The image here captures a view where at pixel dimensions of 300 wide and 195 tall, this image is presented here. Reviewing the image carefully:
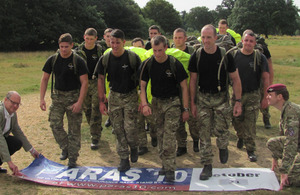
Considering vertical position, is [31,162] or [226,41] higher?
[226,41]

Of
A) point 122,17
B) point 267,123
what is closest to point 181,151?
point 267,123

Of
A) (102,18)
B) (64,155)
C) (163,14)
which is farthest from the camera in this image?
(163,14)

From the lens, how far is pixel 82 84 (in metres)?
5.86

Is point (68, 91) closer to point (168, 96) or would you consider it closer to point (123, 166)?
point (123, 166)

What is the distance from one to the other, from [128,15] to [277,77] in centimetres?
5938

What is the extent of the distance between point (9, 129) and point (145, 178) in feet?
8.37

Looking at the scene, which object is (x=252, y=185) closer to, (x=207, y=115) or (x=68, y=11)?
(x=207, y=115)

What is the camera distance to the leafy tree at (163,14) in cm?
10831

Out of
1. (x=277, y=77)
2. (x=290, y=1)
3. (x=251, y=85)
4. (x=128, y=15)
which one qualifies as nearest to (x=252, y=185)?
(x=251, y=85)

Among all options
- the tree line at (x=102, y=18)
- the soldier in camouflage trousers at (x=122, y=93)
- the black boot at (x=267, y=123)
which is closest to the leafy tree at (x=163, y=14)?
the tree line at (x=102, y=18)

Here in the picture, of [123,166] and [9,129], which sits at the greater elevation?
[9,129]

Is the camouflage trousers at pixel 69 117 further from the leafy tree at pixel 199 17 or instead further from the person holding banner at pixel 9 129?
the leafy tree at pixel 199 17

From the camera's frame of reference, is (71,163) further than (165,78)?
Yes

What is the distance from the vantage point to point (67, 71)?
593 cm
